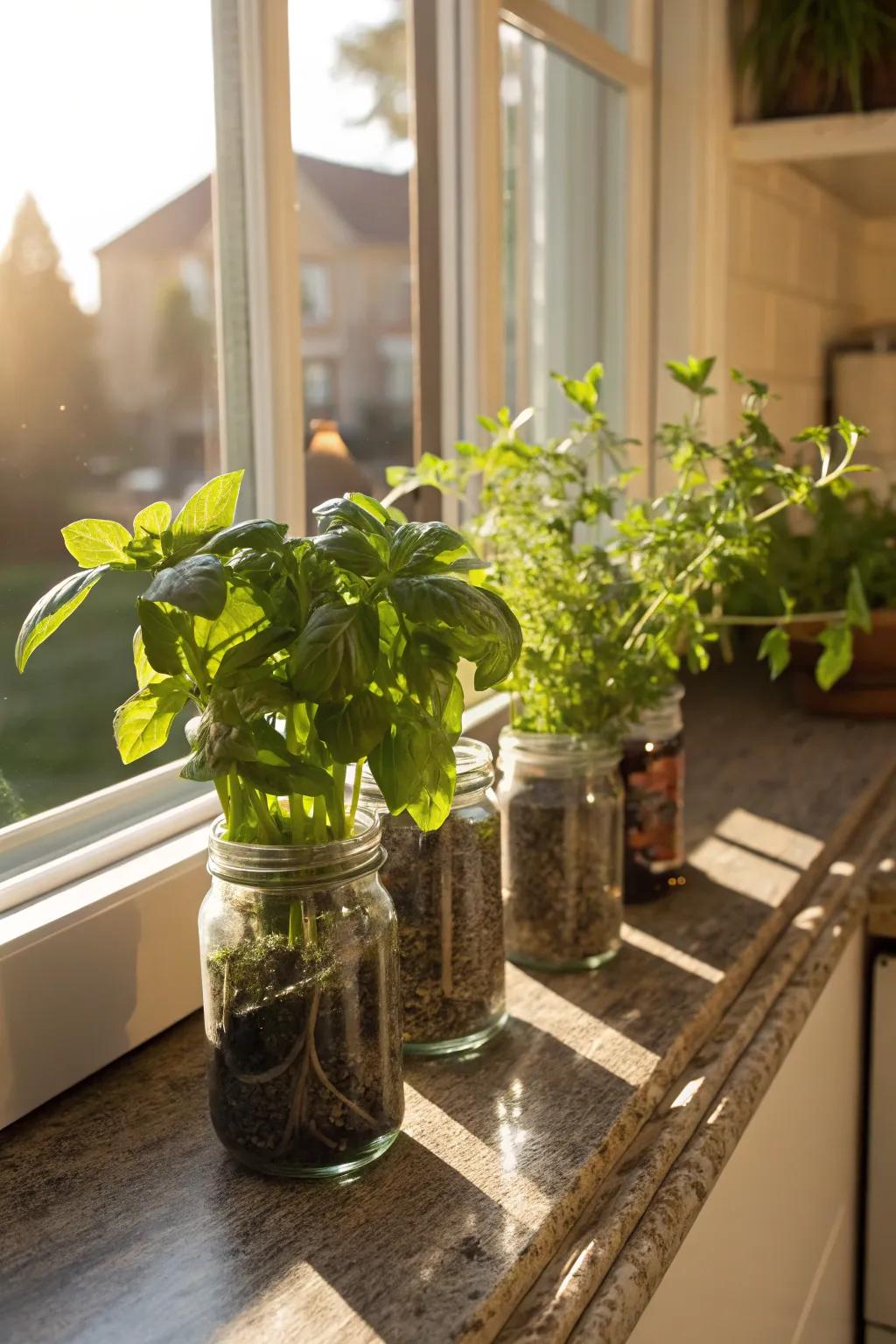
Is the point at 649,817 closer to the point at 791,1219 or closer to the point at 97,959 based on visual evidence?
the point at 791,1219

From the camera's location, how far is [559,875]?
0.92 meters

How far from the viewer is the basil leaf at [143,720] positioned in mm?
639

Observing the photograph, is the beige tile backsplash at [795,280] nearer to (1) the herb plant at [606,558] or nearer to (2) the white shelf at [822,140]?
(2) the white shelf at [822,140]

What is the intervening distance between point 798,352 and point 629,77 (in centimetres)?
66

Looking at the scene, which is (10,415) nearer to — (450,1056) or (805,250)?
(450,1056)

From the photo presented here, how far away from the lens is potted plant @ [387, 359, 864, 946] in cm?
90

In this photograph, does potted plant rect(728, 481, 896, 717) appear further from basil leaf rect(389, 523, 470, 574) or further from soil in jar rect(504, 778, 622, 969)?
basil leaf rect(389, 523, 470, 574)

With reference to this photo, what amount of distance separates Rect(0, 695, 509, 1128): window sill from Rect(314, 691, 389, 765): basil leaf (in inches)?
10.1

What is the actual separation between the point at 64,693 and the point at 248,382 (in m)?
0.29

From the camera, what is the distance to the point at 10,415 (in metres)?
0.78

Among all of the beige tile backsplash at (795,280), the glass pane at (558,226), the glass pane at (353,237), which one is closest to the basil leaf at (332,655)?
the glass pane at (353,237)

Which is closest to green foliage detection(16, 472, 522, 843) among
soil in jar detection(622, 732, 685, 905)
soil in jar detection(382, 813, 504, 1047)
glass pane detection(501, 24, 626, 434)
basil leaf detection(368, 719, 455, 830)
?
basil leaf detection(368, 719, 455, 830)

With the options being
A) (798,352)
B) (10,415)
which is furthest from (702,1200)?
(798,352)

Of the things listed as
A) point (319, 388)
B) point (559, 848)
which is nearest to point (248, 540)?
point (559, 848)
